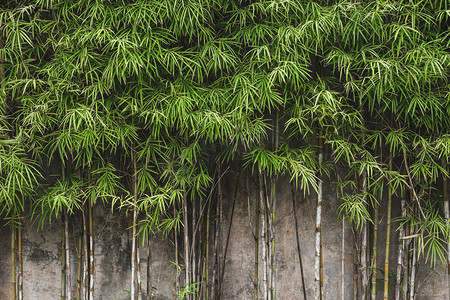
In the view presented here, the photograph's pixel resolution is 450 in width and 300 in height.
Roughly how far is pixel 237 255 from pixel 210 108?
144cm

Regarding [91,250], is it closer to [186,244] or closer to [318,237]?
[186,244]

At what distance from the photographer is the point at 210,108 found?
9.91ft

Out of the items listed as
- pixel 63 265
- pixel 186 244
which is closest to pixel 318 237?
pixel 186 244

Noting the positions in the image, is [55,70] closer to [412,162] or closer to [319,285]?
[319,285]

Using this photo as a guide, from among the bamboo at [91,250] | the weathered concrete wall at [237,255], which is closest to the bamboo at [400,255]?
the weathered concrete wall at [237,255]

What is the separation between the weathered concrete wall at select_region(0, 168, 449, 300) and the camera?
3.52 m

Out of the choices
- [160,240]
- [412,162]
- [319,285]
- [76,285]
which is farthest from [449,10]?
[76,285]

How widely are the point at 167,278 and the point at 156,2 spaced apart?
2375 mm

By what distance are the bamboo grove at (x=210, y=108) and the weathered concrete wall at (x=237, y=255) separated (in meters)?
0.18

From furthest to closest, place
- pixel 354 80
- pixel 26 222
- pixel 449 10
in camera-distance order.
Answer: pixel 26 222
pixel 354 80
pixel 449 10

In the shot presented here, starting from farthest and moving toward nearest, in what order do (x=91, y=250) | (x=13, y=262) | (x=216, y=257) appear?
(x=216, y=257) → (x=13, y=262) → (x=91, y=250)

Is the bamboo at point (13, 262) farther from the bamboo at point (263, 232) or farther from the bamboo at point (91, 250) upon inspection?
the bamboo at point (263, 232)

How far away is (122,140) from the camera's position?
9.65ft

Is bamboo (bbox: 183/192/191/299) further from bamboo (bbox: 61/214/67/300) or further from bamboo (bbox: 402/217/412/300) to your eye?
bamboo (bbox: 402/217/412/300)
